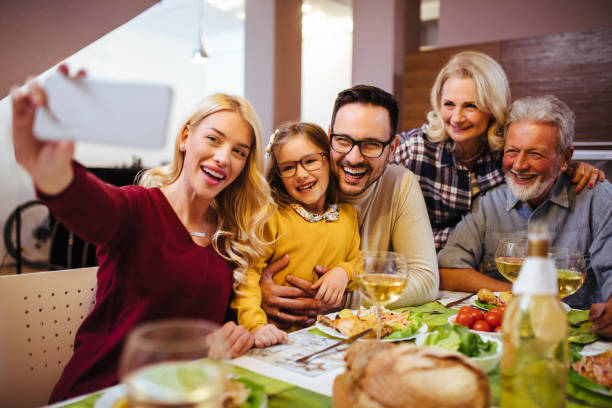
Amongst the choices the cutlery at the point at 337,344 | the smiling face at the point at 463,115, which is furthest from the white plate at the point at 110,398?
the smiling face at the point at 463,115

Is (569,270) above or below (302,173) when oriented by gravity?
below

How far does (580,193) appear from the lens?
6.84 feet

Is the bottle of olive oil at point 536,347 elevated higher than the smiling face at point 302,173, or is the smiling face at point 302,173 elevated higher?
the smiling face at point 302,173

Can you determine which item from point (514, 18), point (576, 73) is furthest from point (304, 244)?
point (514, 18)

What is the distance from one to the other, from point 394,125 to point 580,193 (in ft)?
3.03

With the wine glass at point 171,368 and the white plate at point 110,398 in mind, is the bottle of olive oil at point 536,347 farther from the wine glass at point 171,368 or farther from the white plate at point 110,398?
the wine glass at point 171,368

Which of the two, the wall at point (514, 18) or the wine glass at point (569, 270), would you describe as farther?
the wall at point (514, 18)

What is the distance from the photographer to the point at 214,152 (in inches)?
53.9

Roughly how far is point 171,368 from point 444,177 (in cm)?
210

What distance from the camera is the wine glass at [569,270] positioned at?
1299 mm

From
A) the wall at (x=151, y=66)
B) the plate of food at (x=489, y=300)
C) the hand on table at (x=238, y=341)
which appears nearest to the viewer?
the hand on table at (x=238, y=341)

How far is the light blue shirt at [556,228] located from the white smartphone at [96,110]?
5.44 feet

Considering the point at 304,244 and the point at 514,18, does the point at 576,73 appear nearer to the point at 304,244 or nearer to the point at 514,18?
the point at 514,18

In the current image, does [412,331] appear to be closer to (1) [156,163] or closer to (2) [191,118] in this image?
(2) [191,118]
